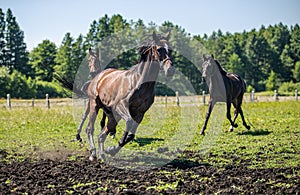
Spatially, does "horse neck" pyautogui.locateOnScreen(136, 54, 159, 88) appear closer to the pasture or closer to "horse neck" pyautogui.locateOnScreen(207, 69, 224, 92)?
the pasture

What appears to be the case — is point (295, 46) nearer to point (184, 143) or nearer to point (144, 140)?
point (144, 140)

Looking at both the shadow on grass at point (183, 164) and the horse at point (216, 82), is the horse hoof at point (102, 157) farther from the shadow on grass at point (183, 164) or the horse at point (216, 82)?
the horse at point (216, 82)

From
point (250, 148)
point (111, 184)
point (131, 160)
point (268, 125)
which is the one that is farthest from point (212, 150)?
point (268, 125)

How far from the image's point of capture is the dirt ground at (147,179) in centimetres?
579

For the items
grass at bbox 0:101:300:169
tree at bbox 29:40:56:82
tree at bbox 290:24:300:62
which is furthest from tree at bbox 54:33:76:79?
tree at bbox 290:24:300:62

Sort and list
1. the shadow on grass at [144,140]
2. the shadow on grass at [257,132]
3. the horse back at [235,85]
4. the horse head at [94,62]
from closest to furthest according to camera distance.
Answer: the shadow on grass at [144,140] → the horse head at [94,62] → the shadow on grass at [257,132] → the horse back at [235,85]

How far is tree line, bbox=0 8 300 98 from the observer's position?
4491cm

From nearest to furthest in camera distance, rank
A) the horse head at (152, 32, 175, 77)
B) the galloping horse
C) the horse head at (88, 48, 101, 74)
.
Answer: the horse head at (152, 32, 175, 77)
the galloping horse
the horse head at (88, 48, 101, 74)

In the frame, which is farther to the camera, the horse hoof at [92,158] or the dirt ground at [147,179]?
the horse hoof at [92,158]

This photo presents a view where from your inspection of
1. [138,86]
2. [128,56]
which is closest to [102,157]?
[138,86]

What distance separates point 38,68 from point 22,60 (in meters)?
6.06

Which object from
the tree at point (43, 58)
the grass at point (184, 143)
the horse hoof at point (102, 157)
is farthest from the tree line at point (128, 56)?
the horse hoof at point (102, 157)

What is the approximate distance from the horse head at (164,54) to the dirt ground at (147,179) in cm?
193

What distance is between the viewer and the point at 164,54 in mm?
7133
